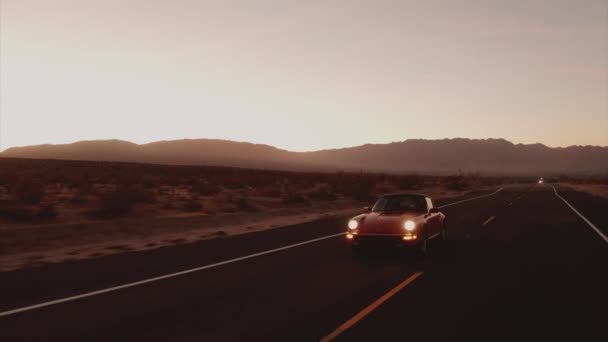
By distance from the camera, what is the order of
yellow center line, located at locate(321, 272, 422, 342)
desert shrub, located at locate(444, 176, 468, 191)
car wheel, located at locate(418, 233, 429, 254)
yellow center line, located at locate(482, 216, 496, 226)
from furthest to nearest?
desert shrub, located at locate(444, 176, 468, 191) → yellow center line, located at locate(482, 216, 496, 226) → car wheel, located at locate(418, 233, 429, 254) → yellow center line, located at locate(321, 272, 422, 342)

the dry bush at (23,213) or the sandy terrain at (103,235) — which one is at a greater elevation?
the dry bush at (23,213)

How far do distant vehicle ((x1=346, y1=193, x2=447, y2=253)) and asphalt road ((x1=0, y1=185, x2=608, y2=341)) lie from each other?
434mm

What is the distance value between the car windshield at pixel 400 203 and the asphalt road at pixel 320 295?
1087 millimetres

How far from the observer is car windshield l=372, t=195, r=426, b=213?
40.9 feet

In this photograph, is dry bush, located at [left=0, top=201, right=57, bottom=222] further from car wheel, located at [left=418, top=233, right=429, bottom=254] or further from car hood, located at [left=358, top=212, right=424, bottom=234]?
car wheel, located at [left=418, top=233, right=429, bottom=254]

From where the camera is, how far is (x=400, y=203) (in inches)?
513

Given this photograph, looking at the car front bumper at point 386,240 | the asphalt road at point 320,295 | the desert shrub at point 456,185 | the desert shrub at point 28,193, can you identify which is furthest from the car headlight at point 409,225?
the desert shrub at point 456,185

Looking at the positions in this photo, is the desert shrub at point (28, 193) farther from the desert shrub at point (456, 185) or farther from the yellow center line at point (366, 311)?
the desert shrub at point (456, 185)

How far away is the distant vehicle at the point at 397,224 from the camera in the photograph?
1081 centimetres

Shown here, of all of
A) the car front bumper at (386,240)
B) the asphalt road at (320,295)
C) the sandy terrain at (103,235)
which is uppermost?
the car front bumper at (386,240)

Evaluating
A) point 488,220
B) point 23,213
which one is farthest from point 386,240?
point 23,213

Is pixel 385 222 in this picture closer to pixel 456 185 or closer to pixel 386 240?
pixel 386 240

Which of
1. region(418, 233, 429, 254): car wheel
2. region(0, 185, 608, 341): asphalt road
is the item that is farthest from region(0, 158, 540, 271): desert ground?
region(418, 233, 429, 254): car wheel

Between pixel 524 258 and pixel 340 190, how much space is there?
30.8 m
